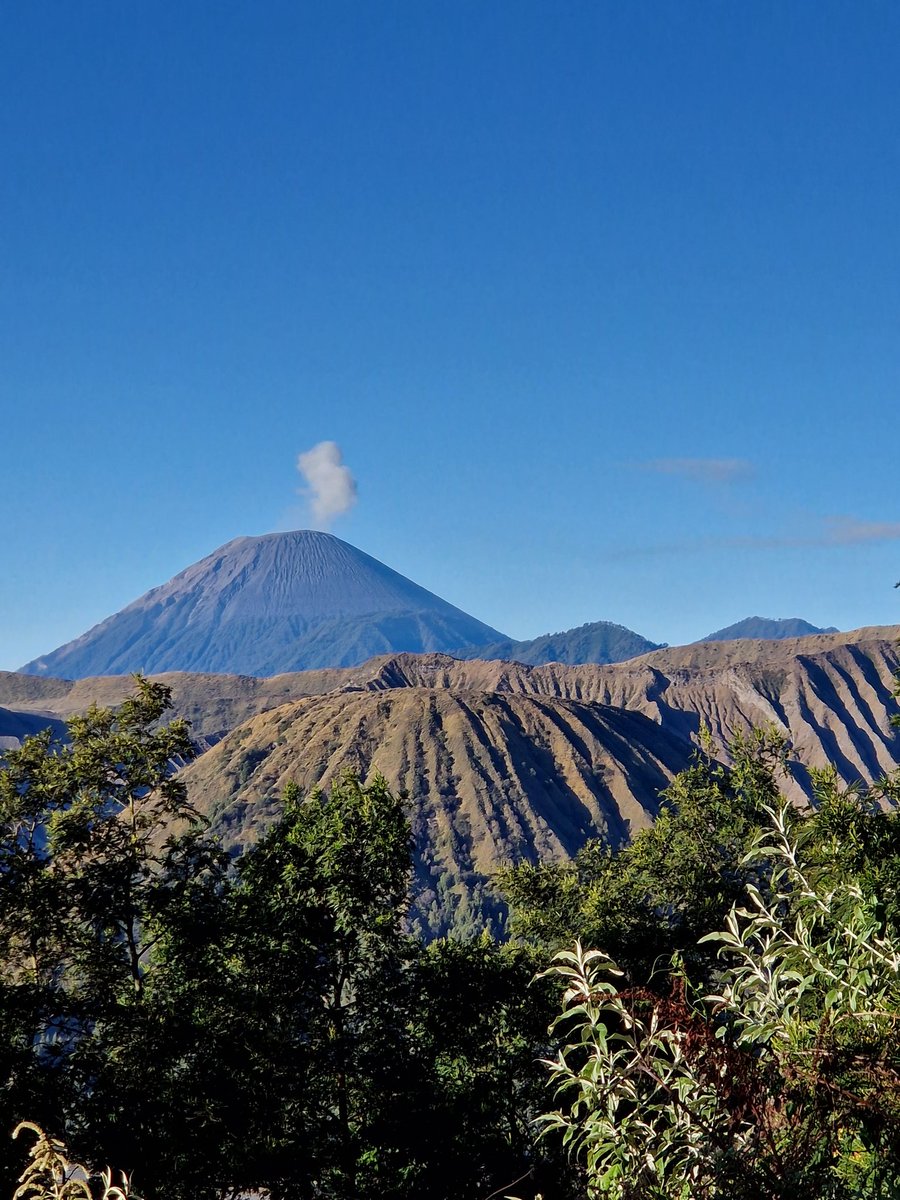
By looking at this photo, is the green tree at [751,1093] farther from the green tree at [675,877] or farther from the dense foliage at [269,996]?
the green tree at [675,877]

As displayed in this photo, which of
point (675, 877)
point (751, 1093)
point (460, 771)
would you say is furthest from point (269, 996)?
point (460, 771)

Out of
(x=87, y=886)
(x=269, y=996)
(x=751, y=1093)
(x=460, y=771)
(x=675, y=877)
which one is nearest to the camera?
(x=751, y=1093)

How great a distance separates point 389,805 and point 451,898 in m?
104

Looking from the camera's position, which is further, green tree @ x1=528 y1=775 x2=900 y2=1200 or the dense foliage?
the dense foliage

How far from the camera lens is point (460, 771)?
474ft

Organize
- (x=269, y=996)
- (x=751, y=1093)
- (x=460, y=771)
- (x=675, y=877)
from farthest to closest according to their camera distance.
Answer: (x=460, y=771) → (x=675, y=877) → (x=269, y=996) → (x=751, y=1093)

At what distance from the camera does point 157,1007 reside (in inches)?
692

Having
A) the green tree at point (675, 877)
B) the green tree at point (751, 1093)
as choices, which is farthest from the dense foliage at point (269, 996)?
the green tree at point (751, 1093)

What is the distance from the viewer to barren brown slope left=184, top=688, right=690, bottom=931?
129750 millimetres

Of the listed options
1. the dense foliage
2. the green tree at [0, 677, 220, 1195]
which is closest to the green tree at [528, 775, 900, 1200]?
the dense foliage

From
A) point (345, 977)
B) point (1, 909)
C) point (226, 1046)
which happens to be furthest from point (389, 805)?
point (1, 909)

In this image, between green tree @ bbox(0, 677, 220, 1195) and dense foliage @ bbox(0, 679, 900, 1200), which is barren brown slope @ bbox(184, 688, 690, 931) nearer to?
dense foliage @ bbox(0, 679, 900, 1200)

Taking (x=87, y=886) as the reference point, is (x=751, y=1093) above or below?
above

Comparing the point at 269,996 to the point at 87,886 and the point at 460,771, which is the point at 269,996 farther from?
the point at 460,771
